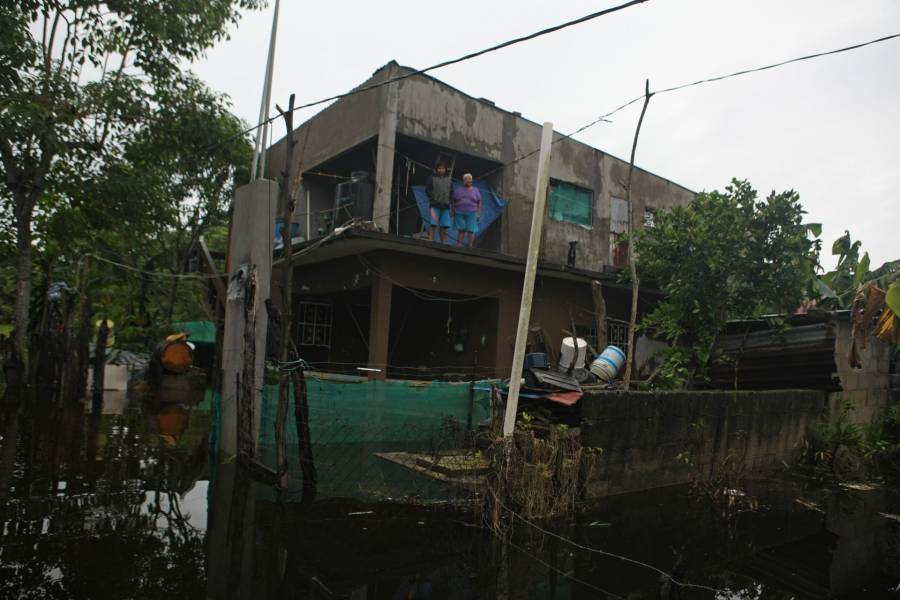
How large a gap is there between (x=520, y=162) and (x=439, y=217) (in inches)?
118

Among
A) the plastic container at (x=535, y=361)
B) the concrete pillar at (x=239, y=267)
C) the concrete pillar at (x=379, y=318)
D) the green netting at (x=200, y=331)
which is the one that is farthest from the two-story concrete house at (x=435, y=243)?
the green netting at (x=200, y=331)

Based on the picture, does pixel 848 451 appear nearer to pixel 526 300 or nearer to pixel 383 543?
pixel 526 300

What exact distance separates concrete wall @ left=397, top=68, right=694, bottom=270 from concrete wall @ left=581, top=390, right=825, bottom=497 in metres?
5.21

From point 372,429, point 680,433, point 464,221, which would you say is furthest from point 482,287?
point 372,429

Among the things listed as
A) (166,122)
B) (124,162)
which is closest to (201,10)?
(166,122)

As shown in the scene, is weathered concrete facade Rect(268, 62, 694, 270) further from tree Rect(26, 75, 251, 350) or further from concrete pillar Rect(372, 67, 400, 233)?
tree Rect(26, 75, 251, 350)

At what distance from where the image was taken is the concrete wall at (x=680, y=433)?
23.5ft

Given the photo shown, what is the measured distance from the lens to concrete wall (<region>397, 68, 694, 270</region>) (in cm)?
1318

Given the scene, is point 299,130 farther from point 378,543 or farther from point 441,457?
point 378,543

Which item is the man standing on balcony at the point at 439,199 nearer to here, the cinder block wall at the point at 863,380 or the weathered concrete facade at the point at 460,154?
the weathered concrete facade at the point at 460,154

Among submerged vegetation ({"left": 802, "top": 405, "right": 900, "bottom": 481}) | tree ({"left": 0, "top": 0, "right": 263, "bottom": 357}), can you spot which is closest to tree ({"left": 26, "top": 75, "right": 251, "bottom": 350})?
tree ({"left": 0, "top": 0, "right": 263, "bottom": 357})

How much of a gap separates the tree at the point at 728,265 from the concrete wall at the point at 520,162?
2054 millimetres

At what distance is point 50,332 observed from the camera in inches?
617

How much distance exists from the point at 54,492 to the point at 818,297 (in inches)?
530
